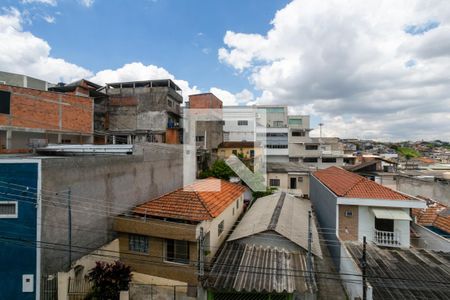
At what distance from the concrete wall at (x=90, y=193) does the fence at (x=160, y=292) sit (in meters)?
2.60

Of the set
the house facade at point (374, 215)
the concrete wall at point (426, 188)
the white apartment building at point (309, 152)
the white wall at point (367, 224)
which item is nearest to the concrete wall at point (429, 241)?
the house facade at point (374, 215)

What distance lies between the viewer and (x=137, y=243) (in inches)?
459

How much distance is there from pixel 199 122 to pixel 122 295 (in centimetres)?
2600

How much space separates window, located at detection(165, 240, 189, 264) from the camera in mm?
10859

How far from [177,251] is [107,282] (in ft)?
9.28

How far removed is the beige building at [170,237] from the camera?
34.8 feet

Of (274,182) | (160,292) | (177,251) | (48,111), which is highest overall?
(48,111)

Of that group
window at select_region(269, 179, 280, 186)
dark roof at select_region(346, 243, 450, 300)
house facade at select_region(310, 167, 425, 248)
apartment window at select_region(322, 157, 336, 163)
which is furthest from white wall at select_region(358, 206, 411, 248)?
apartment window at select_region(322, 157, 336, 163)

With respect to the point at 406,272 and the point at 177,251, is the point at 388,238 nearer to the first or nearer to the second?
the point at 406,272

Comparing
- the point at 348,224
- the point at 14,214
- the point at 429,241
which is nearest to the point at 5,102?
the point at 14,214

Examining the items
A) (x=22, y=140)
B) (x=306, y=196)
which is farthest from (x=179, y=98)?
(x=306, y=196)

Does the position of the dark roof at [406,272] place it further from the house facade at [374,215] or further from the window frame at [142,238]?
the window frame at [142,238]

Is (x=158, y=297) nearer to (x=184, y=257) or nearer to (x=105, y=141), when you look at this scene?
(x=184, y=257)

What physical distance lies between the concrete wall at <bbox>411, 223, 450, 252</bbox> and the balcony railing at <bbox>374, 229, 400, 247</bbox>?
199 centimetres
